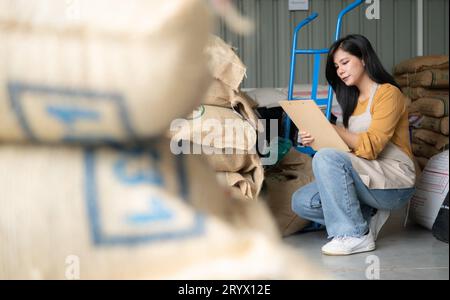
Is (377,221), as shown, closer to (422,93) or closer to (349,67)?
(349,67)

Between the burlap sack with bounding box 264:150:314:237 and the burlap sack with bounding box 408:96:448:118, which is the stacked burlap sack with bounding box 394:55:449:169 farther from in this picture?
the burlap sack with bounding box 264:150:314:237

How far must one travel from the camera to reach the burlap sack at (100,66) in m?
0.40

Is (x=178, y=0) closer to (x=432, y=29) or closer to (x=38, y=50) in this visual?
(x=38, y=50)

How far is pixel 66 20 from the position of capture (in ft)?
1.39

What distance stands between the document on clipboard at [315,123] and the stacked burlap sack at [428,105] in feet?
4.36

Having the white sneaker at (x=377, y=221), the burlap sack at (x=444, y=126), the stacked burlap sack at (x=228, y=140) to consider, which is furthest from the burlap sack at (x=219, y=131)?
the burlap sack at (x=444, y=126)

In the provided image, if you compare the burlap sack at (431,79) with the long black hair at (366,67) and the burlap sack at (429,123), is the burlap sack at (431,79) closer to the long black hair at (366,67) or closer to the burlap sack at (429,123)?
the burlap sack at (429,123)

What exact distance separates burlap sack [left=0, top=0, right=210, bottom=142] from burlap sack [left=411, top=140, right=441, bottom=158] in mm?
3058

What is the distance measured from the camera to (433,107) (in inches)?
129

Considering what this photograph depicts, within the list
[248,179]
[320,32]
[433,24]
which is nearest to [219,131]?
[248,179]

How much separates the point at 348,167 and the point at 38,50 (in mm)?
1669

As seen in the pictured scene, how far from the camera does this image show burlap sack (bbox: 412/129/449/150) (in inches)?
123

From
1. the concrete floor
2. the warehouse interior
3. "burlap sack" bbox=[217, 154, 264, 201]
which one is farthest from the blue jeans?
the warehouse interior
